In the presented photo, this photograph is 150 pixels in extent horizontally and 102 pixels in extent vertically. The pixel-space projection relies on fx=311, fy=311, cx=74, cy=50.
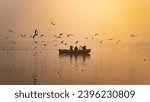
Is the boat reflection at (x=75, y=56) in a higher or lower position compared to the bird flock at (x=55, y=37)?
lower

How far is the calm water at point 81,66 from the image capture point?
200 cm

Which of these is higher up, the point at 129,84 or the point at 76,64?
the point at 76,64

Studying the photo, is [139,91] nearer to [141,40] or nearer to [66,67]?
[141,40]

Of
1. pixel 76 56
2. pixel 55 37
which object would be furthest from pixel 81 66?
pixel 55 37

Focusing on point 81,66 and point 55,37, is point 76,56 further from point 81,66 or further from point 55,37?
point 55,37

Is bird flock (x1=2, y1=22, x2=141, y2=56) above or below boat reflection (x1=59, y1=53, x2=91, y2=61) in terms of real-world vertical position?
above

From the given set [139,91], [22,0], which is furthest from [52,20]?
[139,91]

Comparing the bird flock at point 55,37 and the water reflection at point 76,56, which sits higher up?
the bird flock at point 55,37

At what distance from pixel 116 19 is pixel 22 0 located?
2.07 feet

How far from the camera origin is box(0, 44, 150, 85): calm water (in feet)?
6.56

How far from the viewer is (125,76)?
202 cm

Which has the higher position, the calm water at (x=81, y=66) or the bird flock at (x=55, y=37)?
the bird flock at (x=55, y=37)

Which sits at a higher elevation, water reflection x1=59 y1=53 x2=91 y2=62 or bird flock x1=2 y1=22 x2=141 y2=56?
bird flock x1=2 y1=22 x2=141 y2=56

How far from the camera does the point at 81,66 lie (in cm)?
201
